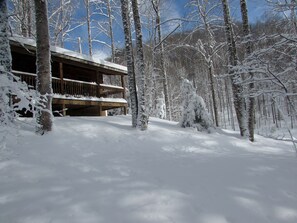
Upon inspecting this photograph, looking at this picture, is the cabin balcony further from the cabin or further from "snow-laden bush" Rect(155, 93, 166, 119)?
"snow-laden bush" Rect(155, 93, 166, 119)

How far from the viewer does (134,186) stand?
3482 mm

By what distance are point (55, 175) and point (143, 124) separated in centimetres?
481

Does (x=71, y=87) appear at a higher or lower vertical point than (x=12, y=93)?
higher

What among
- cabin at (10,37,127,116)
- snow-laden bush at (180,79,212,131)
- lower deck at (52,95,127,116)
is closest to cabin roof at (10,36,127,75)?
cabin at (10,37,127,116)

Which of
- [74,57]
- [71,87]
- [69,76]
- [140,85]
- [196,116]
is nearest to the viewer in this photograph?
[140,85]

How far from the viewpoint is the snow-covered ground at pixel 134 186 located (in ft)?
8.80

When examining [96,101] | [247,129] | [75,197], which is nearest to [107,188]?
[75,197]

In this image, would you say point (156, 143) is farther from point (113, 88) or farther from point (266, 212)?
point (113, 88)

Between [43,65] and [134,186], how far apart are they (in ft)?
16.2

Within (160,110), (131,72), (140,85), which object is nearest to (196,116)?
(140,85)

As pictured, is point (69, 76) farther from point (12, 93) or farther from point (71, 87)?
point (12, 93)

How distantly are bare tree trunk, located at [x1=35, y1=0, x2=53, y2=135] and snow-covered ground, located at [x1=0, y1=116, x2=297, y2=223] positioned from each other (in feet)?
2.11

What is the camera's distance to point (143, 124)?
332 inches

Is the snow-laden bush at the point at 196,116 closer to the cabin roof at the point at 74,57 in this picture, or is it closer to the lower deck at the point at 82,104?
the lower deck at the point at 82,104
